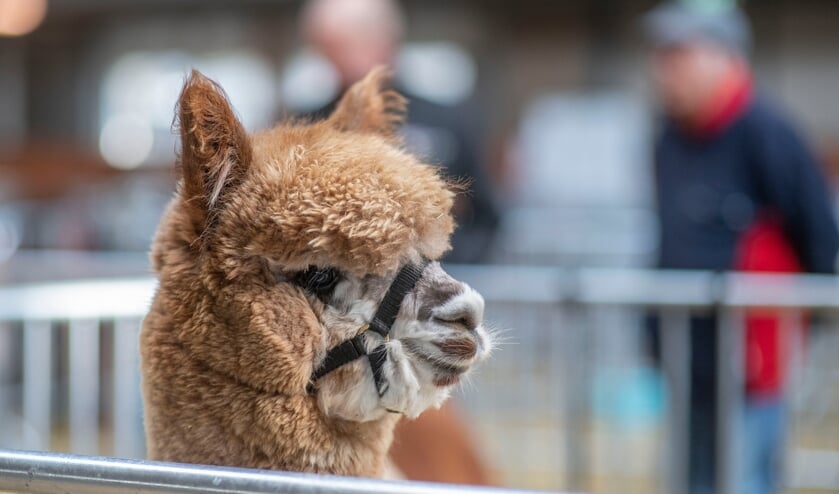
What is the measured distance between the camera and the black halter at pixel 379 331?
4.62 feet

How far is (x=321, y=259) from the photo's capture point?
139 centimetres

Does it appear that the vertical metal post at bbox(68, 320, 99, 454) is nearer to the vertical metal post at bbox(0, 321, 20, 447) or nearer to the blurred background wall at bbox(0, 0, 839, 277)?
the vertical metal post at bbox(0, 321, 20, 447)

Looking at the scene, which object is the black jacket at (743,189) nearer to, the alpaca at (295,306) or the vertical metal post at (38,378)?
the alpaca at (295,306)

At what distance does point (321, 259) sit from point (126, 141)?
11681 mm

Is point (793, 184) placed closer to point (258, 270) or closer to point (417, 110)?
point (417, 110)

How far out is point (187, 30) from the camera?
44.9 ft

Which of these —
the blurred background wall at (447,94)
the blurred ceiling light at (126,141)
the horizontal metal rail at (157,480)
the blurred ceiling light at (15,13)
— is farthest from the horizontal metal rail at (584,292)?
the blurred ceiling light at (126,141)

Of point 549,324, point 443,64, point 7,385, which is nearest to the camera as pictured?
point 549,324

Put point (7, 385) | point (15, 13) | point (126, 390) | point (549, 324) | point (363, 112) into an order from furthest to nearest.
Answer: point (15, 13) → point (7, 385) → point (549, 324) → point (126, 390) → point (363, 112)

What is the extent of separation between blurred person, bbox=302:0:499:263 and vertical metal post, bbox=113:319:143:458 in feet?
3.93

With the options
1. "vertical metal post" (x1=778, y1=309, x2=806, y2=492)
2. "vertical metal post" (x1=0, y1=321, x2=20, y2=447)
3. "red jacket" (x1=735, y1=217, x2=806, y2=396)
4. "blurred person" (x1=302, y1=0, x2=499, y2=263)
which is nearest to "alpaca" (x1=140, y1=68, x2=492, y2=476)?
"blurred person" (x1=302, y1=0, x2=499, y2=263)

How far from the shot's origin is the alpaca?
136cm

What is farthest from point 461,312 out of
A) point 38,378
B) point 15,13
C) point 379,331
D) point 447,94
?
point 447,94

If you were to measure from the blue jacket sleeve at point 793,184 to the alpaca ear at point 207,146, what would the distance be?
1984mm
